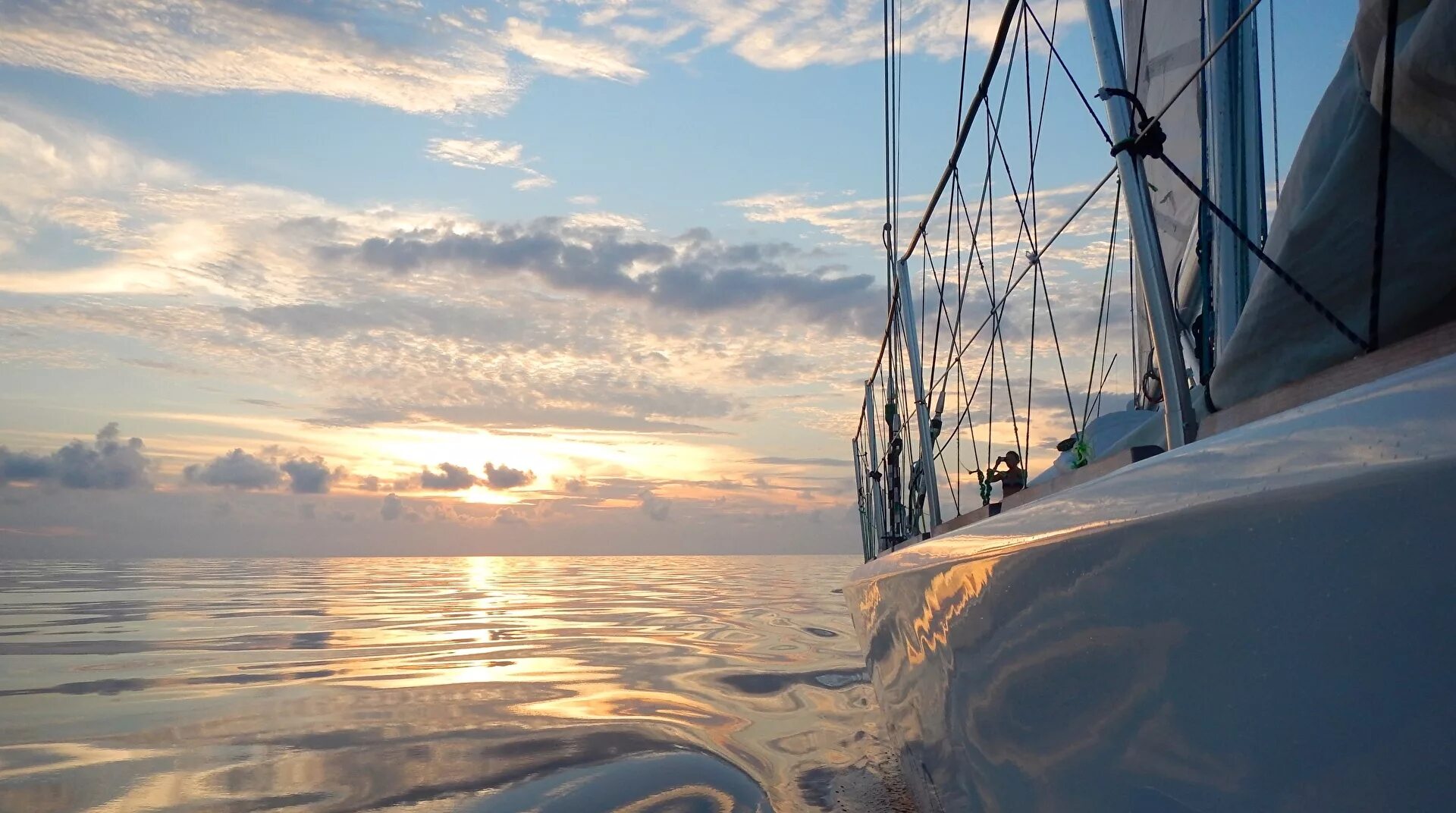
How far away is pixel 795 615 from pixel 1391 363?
8918 mm

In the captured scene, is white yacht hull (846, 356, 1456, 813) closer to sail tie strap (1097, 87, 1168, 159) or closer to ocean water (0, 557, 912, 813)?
sail tie strap (1097, 87, 1168, 159)

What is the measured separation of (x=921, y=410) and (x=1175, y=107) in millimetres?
1464

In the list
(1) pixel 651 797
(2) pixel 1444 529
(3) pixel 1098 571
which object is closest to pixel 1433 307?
(3) pixel 1098 571

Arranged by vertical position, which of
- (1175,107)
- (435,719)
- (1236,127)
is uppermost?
(1175,107)

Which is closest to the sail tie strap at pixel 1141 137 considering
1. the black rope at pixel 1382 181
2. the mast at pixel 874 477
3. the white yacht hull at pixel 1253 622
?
the black rope at pixel 1382 181

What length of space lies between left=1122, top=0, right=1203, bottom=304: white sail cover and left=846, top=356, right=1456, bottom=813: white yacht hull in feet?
7.98

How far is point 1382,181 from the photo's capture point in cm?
102

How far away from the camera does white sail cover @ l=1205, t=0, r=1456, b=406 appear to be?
3.16 ft

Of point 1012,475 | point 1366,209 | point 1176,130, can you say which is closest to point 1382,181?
point 1366,209

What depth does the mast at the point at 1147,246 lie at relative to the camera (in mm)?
1354

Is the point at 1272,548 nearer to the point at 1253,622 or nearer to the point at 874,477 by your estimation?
the point at 1253,622

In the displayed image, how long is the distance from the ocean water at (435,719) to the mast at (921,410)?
2.83 feet

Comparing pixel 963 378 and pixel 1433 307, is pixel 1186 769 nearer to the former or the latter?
pixel 1433 307

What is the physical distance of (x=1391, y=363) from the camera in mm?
929
